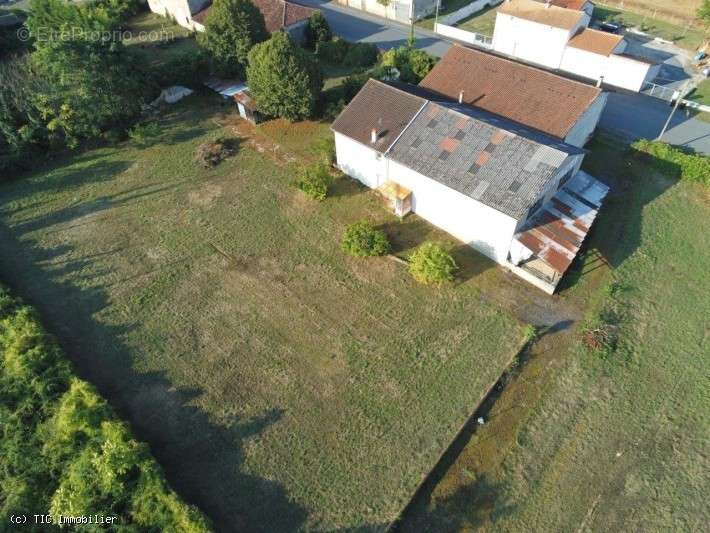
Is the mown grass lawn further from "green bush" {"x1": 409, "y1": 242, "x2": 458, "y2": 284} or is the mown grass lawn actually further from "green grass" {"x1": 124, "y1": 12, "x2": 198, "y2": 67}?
"green grass" {"x1": 124, "y1": 12, "x2": 198, "y2": 67}

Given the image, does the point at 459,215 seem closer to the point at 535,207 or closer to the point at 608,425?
the point at 535,207

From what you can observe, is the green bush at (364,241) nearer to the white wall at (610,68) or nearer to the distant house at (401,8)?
the white wall at (610,68)

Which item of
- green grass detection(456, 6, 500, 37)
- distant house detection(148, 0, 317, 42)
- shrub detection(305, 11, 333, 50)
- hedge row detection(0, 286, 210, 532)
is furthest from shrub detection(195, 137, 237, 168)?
A: green grass detection(456, 6, 500, 37)

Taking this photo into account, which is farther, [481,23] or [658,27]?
[481,23]

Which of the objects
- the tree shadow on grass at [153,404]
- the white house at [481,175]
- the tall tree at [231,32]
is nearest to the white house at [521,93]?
the white house at [481,175]

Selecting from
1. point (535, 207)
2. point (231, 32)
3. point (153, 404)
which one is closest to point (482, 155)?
point (535, 207)

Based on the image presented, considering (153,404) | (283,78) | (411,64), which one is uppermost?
(283,78)
